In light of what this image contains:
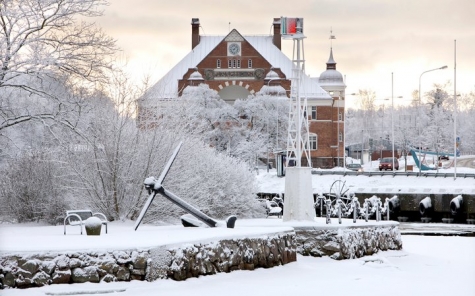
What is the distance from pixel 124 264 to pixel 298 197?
1124 centimetres

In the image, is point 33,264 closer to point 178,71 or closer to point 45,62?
point 45,62

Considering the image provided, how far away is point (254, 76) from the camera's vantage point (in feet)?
316

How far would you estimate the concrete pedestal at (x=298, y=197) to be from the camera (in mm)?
27375

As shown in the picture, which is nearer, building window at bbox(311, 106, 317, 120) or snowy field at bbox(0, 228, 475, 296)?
snowy field at bbox(0, 228, 475, 296)

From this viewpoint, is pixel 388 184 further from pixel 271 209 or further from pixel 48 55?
pixel 48 55

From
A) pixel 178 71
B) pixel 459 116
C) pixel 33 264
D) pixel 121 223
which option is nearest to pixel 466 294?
pixel 33 264

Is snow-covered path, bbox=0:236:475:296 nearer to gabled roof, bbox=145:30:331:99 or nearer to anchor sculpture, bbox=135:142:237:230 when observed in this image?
anchor sculpture, bbox=135:142:237:230

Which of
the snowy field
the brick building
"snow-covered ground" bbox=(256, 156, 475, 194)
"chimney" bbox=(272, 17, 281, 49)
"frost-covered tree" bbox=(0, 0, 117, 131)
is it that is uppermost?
"chimney" bbox=(272, 17, 281, 49)

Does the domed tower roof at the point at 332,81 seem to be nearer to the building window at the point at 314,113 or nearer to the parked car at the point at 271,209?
the building window at the point at 314,113

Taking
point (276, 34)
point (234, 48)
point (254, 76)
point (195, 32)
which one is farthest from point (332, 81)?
point (195, 32)

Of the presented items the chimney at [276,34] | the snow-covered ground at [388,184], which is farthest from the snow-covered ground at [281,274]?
the chimney at [276,34]

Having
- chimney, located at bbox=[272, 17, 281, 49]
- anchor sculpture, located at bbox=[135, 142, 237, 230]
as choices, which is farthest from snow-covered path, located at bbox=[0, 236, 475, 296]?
chimney, located at bbox=[272, 17, 281, 49]

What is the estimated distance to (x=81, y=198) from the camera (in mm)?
26844

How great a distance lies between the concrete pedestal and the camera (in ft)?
89.8
